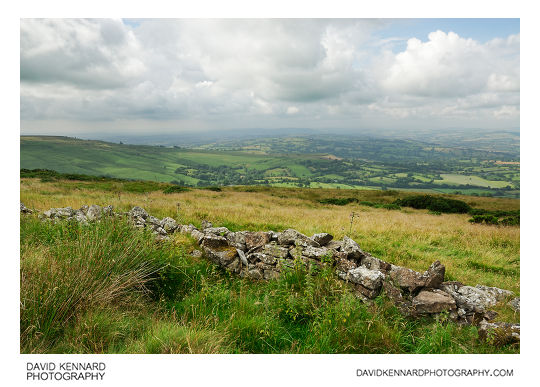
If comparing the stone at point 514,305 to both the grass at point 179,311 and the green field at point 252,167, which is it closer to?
the grass at point 179,311

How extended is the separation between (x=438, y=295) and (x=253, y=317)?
11.0 ft

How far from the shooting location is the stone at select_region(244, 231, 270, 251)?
6.57 m

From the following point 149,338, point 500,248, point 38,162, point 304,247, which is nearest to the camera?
point 149,338

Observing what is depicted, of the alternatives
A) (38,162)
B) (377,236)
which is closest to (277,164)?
(38,162)

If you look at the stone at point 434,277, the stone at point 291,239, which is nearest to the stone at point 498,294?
the stone at point 434,277

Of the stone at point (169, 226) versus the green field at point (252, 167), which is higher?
the green field at point (252, 167)

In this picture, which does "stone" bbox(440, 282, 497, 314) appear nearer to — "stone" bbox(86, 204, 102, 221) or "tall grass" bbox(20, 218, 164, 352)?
"tall grass" bbox(20, 218, 164, 352)

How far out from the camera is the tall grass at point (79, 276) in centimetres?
329

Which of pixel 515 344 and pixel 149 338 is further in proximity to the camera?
pixel 515 344

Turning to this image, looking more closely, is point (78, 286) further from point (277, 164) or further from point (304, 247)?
point (277, 164)

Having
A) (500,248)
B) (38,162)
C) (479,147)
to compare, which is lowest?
(500,248)

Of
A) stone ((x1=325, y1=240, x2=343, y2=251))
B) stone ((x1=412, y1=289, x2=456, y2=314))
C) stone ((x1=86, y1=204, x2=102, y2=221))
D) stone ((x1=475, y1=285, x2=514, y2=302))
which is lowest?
stone ((x1=475, y1=285, x2=514, y2=302))

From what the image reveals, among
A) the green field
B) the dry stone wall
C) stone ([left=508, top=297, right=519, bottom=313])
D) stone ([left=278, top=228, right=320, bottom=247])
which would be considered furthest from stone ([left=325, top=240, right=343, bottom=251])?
the green field

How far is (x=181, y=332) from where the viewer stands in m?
3.22
